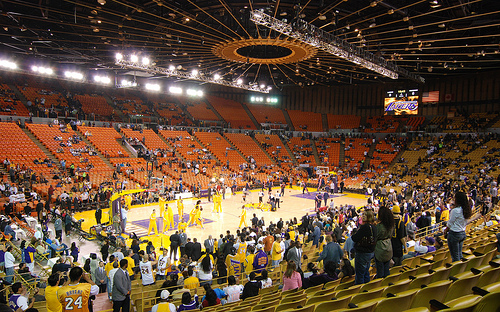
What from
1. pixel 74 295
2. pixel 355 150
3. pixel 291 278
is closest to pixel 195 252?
pixel 291 278

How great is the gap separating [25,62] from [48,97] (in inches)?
156

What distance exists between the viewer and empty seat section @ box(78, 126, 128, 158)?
29.0 meters

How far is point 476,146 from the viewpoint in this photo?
33.3m

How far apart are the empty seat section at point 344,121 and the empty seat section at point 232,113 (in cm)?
1272

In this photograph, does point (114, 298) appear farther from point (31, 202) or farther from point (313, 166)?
point (313, 166)

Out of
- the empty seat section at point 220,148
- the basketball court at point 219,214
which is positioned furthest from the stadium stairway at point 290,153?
the basketball court at point 219,214

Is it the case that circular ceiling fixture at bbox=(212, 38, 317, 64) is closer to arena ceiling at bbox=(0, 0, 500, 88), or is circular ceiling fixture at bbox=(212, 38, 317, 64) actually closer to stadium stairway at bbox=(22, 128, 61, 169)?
arena ceiling at bbox=(0, 0, 500, 88)

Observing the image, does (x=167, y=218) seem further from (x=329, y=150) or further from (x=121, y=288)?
(x=329, y=150)

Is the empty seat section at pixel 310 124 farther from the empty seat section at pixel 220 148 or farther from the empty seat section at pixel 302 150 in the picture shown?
the empty seat section at pixel 220 148

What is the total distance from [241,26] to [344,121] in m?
33.7

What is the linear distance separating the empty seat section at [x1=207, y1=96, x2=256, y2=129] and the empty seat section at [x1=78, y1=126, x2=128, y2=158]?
18.5 m

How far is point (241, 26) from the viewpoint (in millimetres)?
18109

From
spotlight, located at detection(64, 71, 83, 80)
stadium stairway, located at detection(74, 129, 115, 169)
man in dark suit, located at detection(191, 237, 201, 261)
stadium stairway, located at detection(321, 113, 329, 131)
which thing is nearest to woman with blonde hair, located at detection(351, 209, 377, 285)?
man in dark suit, located at detection(191, 237, 201, 261)

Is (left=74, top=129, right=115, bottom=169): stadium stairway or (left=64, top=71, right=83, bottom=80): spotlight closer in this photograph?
(left=74, top=129, right=115, bottom=169): stadium stairway
